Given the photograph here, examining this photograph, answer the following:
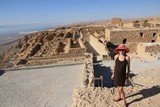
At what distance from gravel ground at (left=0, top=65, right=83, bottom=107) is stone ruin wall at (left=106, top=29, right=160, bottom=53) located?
10.3 meters

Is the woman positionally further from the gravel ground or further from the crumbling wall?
the crumbling wall

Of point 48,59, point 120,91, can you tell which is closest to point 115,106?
point 120,91

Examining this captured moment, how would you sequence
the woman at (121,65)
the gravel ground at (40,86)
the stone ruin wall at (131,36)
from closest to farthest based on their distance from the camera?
the woman at (121,65)
the gravel ground at (40,86)
the stone ruin wall at (131,36)

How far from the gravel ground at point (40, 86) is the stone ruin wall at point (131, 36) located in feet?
33.8

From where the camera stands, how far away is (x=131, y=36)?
73.8 ft

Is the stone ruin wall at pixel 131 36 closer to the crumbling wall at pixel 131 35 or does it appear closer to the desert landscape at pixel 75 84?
the crumbling wall at pixel 131 35

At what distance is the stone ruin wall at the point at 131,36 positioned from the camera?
875 inches

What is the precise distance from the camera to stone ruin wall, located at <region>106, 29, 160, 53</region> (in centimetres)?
2222

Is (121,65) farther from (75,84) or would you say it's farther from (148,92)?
(75,84)

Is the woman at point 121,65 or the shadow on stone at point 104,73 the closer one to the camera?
the woman at point 121,65

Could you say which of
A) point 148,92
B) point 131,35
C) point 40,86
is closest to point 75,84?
point 40,86

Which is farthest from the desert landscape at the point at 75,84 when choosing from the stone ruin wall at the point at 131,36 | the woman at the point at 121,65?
the stone ruin wall at the point at 131,36

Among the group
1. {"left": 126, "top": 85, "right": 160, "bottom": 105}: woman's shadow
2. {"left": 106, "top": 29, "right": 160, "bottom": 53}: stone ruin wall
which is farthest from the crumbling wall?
{"left": 126, "top": 85, "right": 160, "bottom": 105}: woman's shadow

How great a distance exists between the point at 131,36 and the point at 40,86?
14.7 metres
